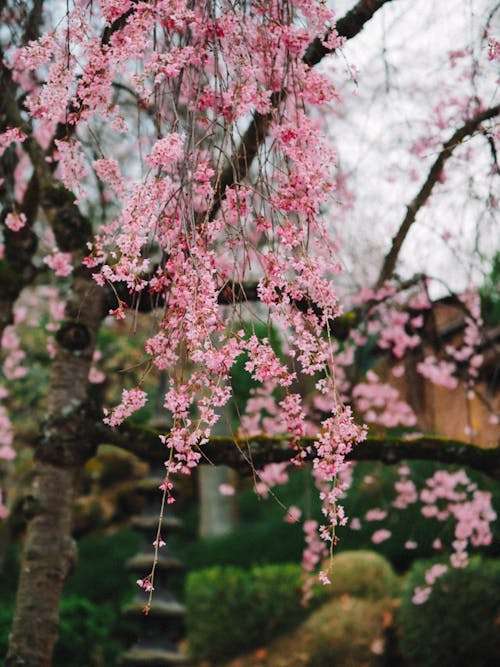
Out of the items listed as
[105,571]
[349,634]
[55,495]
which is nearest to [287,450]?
[55,495]

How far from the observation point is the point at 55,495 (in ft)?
13.5

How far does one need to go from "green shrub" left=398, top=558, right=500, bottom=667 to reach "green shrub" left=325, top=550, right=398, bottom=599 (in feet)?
3.61

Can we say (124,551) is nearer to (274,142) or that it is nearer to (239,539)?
(239,539)

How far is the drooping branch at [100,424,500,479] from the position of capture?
3957 millimetres

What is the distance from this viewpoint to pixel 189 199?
2.50 metres

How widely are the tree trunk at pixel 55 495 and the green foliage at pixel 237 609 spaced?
178 inches

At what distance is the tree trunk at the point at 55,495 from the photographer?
3.94 m

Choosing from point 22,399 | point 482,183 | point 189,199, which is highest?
point 22,399

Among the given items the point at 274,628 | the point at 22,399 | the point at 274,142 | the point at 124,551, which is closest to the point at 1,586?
the point at 124,551

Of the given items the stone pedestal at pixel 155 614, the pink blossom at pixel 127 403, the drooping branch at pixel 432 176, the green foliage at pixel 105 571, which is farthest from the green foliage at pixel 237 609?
the pink blossom at pixel 127 403

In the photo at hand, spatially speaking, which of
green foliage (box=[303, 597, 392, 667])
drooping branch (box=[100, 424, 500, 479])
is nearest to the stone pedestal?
green foliage (box=[303, 597, 392, 667])

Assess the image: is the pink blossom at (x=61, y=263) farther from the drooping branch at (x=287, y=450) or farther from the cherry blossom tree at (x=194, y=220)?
the drooping branch at (x=287, y=450)

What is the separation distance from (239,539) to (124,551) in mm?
1761

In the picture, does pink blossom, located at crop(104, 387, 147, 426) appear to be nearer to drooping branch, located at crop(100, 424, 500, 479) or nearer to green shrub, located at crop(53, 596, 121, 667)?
drooping branch, located at crop(100, 424, 500, 479)
